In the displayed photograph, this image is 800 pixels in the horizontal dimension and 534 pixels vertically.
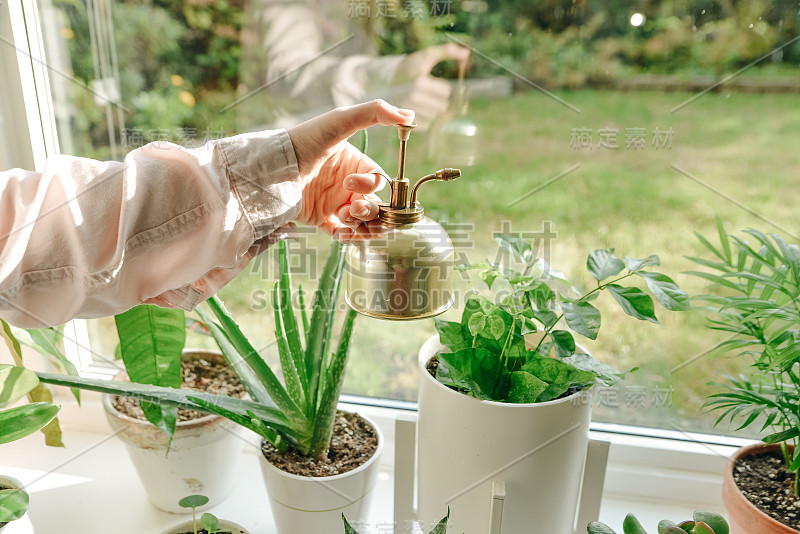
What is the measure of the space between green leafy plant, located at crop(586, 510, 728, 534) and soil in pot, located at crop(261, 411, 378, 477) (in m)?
0.30

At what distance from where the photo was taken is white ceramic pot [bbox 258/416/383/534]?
0.81 metres

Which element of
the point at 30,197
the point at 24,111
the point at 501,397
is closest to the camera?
the point at 30,197

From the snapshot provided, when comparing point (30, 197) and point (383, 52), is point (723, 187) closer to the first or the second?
point (383, 52)

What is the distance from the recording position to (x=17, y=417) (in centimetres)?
73

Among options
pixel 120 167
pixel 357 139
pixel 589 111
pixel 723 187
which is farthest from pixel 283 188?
pixel 723 187

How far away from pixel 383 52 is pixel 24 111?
21.2 inches

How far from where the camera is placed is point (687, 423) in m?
1.02

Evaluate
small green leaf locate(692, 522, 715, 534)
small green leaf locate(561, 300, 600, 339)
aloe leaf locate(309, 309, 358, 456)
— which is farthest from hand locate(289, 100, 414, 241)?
small green leaf locate(692, 522, 715, 534)

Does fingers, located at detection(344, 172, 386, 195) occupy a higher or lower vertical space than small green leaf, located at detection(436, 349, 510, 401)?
higher

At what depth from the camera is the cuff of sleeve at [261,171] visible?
2.17 feet

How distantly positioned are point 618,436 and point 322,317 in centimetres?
51

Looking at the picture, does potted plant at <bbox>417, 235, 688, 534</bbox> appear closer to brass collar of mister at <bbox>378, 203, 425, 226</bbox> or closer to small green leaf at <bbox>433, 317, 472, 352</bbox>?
small green leaf at <bbox>433, 317, 472, 352</bbox>

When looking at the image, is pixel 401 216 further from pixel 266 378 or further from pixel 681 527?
pixel 681 527

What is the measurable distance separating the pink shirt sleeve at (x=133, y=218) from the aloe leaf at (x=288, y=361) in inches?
6.8
